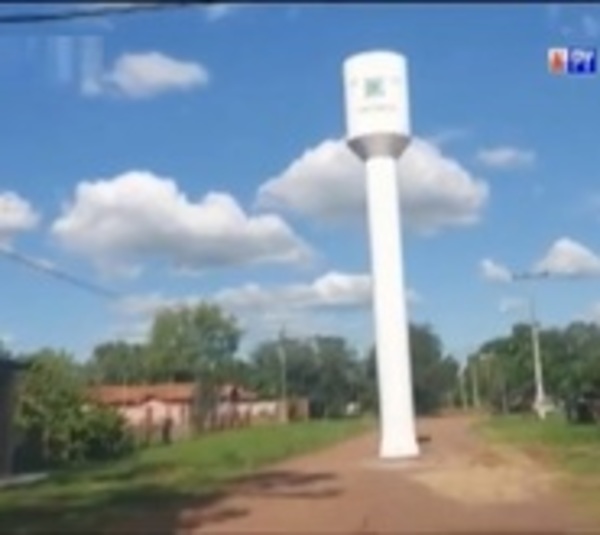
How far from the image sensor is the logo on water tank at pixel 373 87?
33.9 m

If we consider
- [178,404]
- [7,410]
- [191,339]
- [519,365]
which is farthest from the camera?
[191,339]

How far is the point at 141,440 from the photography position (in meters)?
54.7

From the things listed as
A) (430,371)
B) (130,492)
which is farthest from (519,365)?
(130,492)

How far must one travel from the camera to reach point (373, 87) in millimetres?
34000

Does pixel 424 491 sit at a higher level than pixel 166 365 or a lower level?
lower

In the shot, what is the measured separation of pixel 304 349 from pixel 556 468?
11808 centimetres

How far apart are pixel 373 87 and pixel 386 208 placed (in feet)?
10.6

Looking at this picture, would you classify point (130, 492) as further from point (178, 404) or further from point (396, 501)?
point (178, 404)

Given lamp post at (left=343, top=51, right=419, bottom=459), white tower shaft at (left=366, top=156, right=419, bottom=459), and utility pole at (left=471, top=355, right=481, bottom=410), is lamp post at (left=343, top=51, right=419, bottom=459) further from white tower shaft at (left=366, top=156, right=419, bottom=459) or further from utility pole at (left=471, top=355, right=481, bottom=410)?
utility pole at (left=471, top=355, right=481, bottom=410)

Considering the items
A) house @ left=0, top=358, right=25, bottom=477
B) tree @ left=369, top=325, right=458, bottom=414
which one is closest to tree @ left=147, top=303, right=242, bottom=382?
tree @ left=369, top=325, right=458, bottom=414

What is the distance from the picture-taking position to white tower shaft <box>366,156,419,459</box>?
34.9 meters

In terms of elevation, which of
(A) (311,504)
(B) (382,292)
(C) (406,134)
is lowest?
(A) (311,504)

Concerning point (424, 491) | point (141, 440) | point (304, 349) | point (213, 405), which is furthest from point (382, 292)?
point (304, 349)

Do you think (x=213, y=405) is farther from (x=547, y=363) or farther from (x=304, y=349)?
(x=304, y=349)
